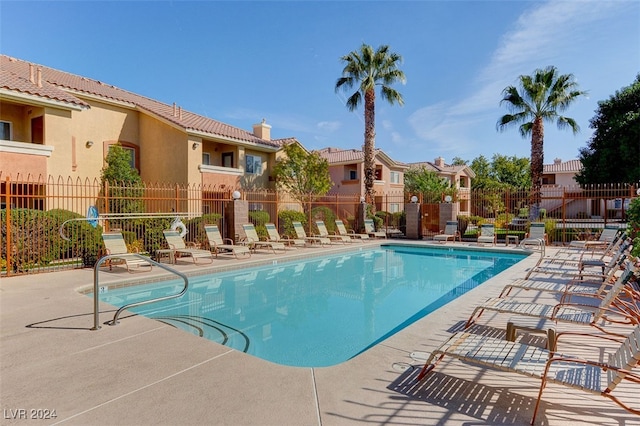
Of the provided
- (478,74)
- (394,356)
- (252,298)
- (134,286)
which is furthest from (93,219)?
(478,74)

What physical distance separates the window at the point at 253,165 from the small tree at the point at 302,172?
4.85ft

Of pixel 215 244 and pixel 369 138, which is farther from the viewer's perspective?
pixel 369 138

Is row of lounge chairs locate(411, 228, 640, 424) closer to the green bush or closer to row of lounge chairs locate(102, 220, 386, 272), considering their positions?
row of lounge chairs locate(102, 220, 386, 272)

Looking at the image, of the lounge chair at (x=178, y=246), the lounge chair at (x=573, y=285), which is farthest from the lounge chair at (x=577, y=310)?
the lounge chair at (x=178, y=246)

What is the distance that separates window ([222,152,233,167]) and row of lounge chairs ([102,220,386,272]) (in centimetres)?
758

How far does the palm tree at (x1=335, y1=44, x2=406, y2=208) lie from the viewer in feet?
72.5

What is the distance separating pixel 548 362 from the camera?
9.18 ft

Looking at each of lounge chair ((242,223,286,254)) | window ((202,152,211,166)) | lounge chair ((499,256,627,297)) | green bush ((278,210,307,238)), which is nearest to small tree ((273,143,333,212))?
green bush ((278,210,307,238))

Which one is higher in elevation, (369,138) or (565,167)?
(565,167)

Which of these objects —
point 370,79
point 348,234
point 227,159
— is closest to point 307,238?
point 348,234

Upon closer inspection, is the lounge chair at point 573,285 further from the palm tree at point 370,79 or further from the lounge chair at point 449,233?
the palm tree at point 370,79

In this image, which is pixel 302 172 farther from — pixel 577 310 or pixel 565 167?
pixel 565 167

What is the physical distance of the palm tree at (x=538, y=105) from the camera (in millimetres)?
20219

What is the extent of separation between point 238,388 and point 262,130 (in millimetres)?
23053
